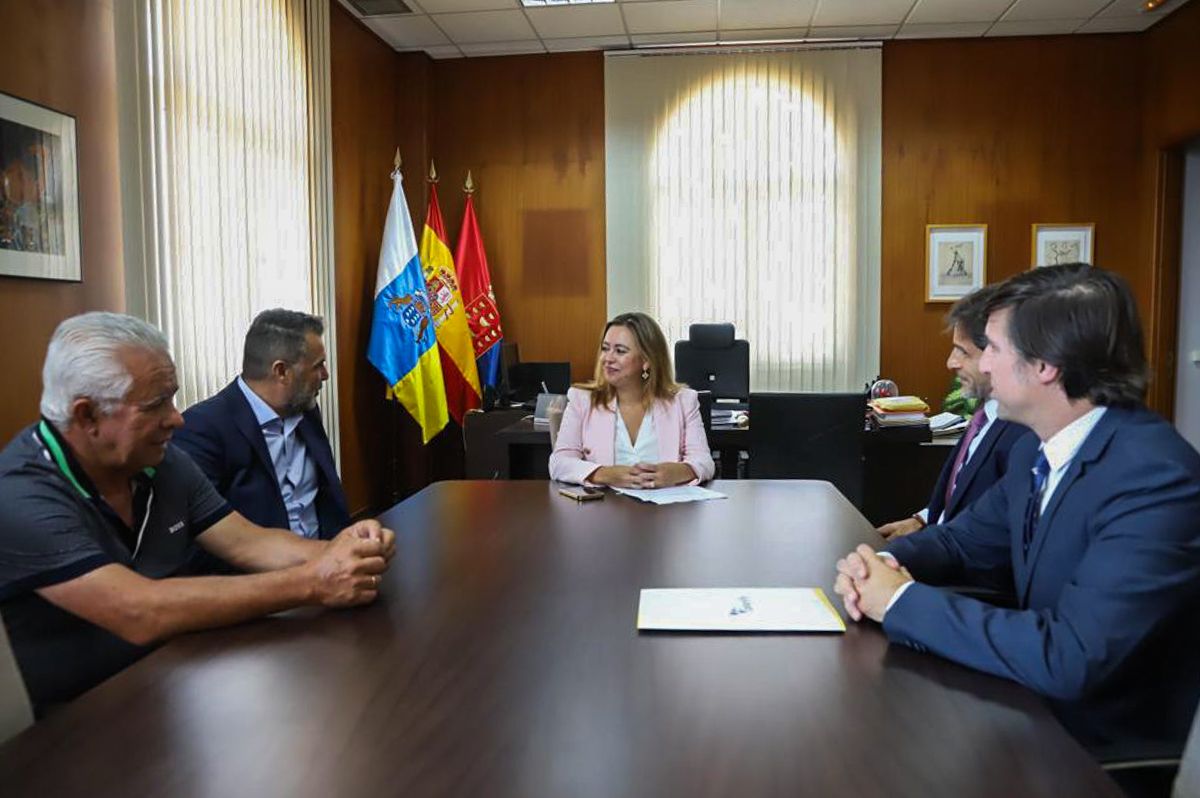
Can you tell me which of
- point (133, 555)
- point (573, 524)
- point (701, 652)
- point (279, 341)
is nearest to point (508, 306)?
point (279, 341)

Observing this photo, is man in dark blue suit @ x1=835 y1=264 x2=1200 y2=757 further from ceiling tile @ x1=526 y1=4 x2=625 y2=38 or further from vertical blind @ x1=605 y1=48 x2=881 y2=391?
vertical blind @ x1=605 y1=48 x2=881 y2=391

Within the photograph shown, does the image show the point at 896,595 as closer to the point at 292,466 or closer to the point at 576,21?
the point at 292,466

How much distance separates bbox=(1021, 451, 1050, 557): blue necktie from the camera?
4.83 ft

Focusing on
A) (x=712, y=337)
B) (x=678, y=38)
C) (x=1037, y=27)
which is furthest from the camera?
(x=678, y=38)

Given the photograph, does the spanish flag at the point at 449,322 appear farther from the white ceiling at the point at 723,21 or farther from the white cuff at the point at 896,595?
the white cuff at the point at 896,595

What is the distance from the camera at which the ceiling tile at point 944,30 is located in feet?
18.7

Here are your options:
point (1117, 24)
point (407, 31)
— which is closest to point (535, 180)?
point (407, 31)

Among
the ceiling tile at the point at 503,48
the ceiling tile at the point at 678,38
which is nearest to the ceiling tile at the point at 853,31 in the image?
the ceiling tile at the point at 678,38

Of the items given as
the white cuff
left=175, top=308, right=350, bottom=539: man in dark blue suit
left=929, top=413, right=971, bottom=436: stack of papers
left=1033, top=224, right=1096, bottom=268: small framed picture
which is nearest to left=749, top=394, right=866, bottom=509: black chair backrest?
left=929, top=413, right=971, bottom=436: stack of papers

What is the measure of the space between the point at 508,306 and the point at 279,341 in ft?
13.2

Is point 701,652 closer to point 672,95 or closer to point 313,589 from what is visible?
point 313,589

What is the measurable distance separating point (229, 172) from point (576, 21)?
2.56 m

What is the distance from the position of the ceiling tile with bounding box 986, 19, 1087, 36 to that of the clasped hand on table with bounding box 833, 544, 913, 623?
5.47m

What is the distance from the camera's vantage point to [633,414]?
9.95 feet
